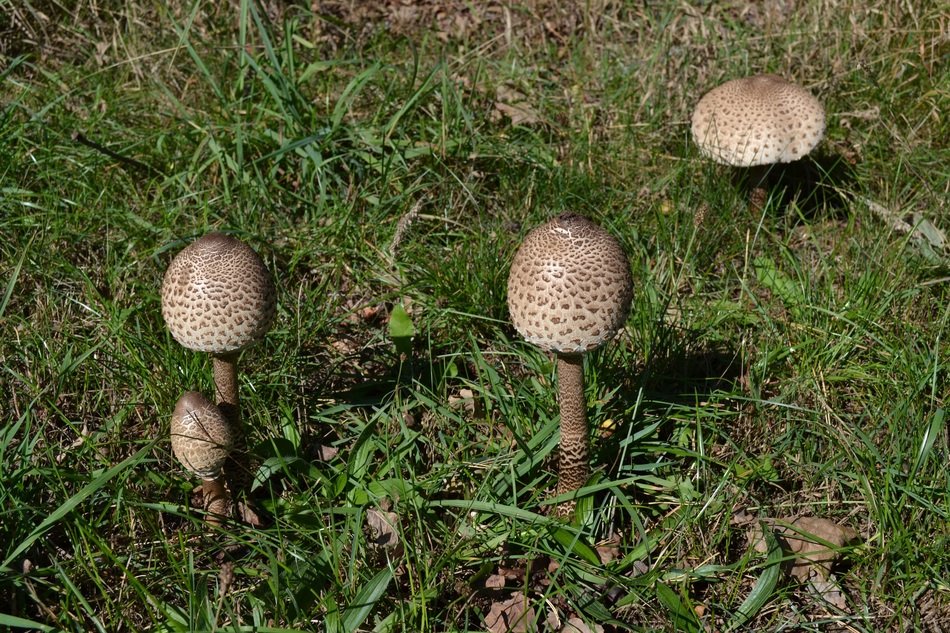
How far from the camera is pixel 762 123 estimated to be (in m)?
4.51

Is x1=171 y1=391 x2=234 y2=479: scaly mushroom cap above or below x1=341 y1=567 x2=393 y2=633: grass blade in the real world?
above

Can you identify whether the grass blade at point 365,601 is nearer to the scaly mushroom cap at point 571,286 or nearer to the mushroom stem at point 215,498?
the mushroom stem at point 215,498

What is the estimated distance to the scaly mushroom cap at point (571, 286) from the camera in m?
2.76

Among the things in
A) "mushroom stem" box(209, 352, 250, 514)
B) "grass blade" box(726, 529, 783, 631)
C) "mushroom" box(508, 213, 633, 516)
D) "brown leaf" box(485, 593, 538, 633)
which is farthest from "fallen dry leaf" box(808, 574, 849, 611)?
"mushroom stem" box(209, 352, 250, 514)

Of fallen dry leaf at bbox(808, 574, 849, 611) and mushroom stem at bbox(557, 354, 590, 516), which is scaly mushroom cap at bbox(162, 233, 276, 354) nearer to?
mushroom stem at bbox(557, 354, 590, 516)

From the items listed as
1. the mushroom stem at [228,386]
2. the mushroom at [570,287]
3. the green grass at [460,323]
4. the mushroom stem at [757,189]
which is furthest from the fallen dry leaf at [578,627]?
the mushroom stem at [757,189]

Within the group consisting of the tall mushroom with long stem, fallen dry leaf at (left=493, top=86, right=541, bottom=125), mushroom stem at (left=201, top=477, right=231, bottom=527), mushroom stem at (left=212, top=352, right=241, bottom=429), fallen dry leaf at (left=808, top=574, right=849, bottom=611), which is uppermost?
the tall mushroom with long stem

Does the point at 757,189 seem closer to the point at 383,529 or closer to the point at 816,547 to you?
the point at 816,547

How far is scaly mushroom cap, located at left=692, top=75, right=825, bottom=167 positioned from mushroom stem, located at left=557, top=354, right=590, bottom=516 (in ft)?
6.61

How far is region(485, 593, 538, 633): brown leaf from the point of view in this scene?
10.1 feet

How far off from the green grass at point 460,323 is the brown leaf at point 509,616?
0.07 metres

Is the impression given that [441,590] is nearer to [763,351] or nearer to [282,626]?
[282,626]

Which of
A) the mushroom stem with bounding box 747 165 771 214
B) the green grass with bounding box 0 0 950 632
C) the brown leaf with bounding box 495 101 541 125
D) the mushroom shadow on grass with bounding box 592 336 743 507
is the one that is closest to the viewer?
the green grass with bounding box 0 0 950 632

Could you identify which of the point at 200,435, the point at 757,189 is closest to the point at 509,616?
the point at 200,435
